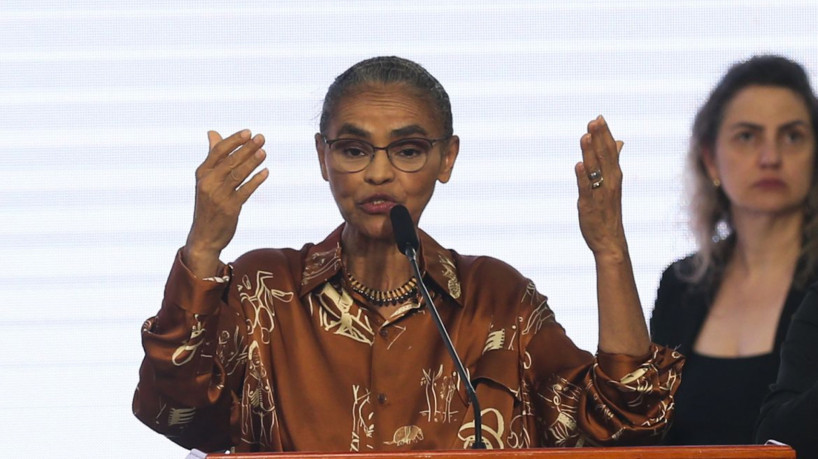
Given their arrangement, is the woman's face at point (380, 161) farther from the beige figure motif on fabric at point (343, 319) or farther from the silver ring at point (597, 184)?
the silver ring at point (597, 184)

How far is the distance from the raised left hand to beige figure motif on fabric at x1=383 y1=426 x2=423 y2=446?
37 centimetres

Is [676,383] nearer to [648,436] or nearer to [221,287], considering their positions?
[648,436]

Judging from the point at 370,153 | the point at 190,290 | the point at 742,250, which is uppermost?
the point at 370,153

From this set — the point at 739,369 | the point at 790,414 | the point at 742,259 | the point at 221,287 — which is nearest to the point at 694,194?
the point at 742,259

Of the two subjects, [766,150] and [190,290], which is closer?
[190,290]

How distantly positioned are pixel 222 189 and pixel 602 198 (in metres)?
0.55

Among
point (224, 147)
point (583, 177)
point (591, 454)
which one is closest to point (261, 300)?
point (224, 147)

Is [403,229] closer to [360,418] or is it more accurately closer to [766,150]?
[360,418]

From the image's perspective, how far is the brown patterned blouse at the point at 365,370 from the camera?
1.98 meters

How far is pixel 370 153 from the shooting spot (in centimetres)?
212

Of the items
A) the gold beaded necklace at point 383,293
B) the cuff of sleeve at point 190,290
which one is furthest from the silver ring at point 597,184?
the cuff of sleeve at point 190,290

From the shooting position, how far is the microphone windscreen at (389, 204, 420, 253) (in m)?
1.88

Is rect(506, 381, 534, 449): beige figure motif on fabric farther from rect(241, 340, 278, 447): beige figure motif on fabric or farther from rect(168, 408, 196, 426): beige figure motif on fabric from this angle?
rect(168, 408, 196, 426): beige figure motif on fabric

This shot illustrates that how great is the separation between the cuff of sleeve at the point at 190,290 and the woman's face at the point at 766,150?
1297 mm
